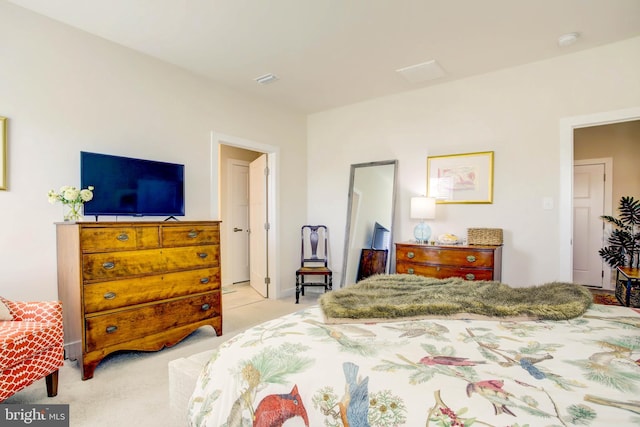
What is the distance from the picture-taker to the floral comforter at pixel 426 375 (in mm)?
781

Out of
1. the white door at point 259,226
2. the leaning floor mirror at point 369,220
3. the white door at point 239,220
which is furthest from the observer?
the white door at point 239,220

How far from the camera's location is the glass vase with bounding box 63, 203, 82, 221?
2.43 m

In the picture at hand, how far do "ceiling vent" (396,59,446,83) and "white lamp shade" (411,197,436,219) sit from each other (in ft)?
4.41

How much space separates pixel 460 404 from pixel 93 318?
2.51 metres

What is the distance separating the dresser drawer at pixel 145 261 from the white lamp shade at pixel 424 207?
7.23ft

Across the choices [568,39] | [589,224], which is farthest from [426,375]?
[589,224]

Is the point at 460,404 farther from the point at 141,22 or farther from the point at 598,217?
the point at 598,217

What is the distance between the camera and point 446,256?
11.0 feet

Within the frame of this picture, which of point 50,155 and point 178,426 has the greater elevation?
point 50,155

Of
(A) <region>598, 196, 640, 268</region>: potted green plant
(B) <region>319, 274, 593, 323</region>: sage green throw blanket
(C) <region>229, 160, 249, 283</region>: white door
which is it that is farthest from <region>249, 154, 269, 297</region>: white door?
(A) <region>598, 196, 640, 268</region>: potted green plant

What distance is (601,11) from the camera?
244 centimetres

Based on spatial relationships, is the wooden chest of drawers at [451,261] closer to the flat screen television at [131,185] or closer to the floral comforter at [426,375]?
the floral comforter at [426,375]

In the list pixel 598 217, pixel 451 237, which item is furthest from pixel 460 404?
pixel 598 217

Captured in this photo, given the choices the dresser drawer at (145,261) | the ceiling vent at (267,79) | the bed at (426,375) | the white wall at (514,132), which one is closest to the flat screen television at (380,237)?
the white wall at (514,132)
